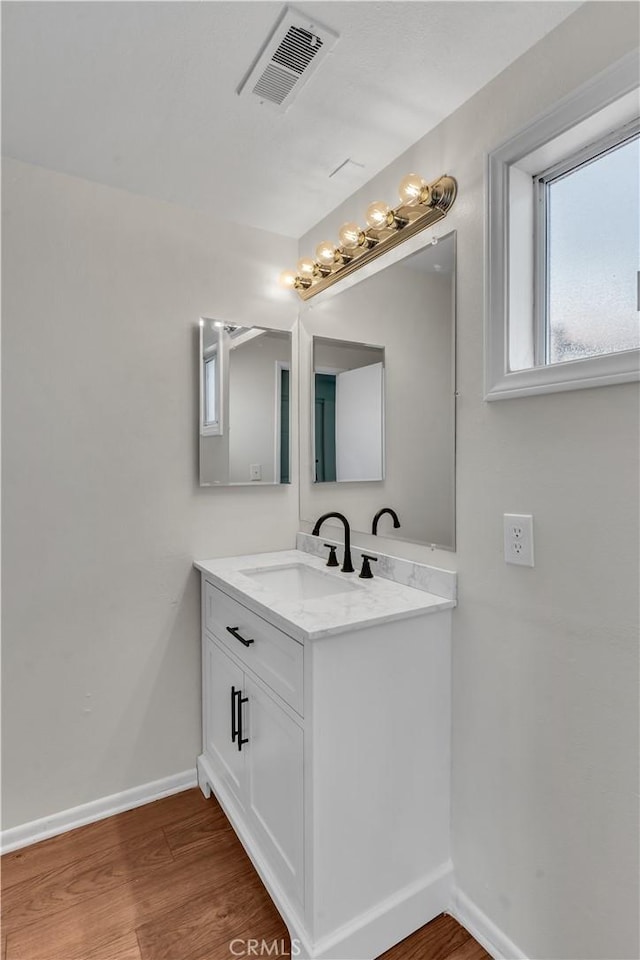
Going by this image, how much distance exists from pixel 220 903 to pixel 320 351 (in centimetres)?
191

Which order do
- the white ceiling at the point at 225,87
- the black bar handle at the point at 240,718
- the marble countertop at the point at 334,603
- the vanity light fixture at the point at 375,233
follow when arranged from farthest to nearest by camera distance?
the black bar handle at the point at 240,718 < the vanity light fixture at the point at 375,233 < the marble countertop at the point at 334,603 < the white ceiling at the point at 225,87

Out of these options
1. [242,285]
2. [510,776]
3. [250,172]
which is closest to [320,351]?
[242,285]

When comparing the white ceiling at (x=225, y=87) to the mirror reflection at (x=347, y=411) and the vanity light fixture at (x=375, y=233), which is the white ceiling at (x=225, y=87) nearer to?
the vanity light fixture at (x=375, y=233)

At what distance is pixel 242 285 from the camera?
6.85ft

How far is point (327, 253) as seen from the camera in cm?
188

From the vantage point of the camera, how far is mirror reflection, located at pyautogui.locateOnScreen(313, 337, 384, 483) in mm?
1792

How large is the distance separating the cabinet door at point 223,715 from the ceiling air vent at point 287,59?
1.72 meters

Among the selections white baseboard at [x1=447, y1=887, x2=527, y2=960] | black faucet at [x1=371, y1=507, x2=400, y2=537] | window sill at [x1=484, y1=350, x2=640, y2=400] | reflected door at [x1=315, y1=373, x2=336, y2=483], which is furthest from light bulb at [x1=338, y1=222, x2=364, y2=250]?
white baseboard at [x1=447, y1=887, x2=527, y2=960]

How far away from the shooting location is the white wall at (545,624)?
104 cm

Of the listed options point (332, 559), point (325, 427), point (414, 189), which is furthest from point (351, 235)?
point (332, 559)

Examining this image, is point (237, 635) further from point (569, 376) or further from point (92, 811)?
point (569, 376)

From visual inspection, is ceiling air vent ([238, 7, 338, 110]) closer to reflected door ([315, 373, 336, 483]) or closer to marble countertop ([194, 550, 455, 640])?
reflected door ([315, 373, 336, 483])

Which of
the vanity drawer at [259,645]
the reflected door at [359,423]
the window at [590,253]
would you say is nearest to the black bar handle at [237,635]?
the vanity drawer at [259,645]

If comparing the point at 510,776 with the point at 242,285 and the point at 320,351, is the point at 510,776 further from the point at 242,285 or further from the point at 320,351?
the point at 242,285
